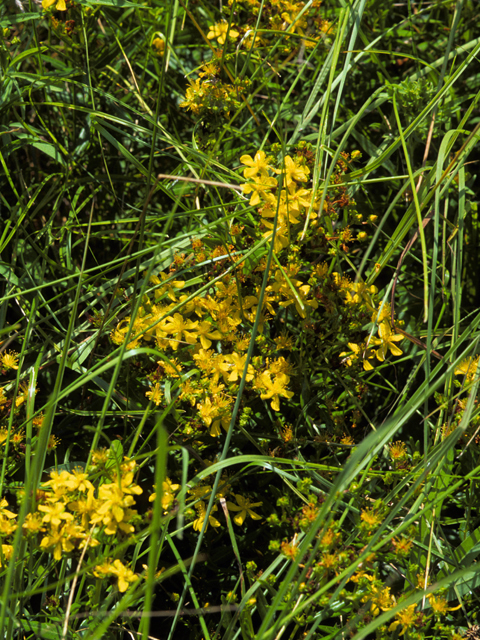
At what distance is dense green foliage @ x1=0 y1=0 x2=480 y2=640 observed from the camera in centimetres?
95

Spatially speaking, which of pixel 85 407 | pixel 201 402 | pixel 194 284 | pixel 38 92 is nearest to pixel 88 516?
pixel 201 402

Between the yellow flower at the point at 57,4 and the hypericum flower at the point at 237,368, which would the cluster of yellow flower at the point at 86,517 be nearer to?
the hypericum flower at the point at 237,368

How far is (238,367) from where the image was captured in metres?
1.10

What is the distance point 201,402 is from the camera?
1.10m

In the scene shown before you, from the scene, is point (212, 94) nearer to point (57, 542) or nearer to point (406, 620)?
point (57, 542)

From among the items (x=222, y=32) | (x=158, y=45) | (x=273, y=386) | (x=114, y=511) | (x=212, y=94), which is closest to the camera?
(x=114, y=511)

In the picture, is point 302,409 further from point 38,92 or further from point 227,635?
point 38,92

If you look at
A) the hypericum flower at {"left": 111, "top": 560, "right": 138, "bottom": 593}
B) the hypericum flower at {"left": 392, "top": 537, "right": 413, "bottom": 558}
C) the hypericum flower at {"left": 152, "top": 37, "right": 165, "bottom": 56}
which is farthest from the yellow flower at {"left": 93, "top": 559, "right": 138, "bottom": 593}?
the hypericum flower at {"left": 152, "top": 37, "right": 165, "bottom": 56}

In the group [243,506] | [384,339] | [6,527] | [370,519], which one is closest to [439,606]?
[370,519]

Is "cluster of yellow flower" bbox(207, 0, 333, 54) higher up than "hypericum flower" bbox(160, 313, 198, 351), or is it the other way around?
"cluster of yellow flower" bbox(207, 0, 333, 54)

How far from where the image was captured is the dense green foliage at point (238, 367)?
0.95 meters

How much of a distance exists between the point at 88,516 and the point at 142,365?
1.23ft

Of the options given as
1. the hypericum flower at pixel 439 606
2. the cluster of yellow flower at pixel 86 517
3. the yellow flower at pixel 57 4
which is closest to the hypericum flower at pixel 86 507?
the cluster of yellow flower at pixel 86 517

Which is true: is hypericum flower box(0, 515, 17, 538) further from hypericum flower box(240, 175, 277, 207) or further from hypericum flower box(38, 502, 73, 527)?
hypericum flower box(240, 175, 277, 207)
